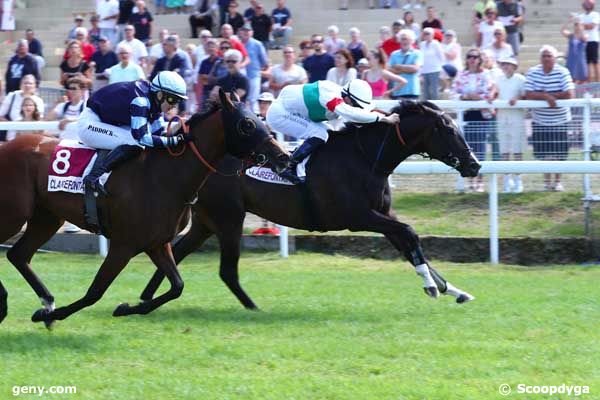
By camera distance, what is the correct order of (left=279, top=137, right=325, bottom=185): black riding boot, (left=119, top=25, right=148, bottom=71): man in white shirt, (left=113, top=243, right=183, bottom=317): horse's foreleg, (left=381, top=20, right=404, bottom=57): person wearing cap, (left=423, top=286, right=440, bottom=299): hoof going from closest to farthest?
(left=113, top=243, right=183, bottom=317): horse's foreleg, (left=423, top=286, right=440, bottom=299): hoof, (left=279, top=137, right=325, bottom=185): black riding boot, (left=381, top=20, right=404, bottom=57): person wearing cap, (left=119, top=25, right=148, bottom=71): man in white shirt

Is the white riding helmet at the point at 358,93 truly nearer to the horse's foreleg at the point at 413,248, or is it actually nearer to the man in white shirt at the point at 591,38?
the horse's foreleg at the point at 413,248

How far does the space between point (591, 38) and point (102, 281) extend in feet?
33.7

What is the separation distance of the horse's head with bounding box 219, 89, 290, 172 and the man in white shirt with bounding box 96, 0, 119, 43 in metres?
11.9

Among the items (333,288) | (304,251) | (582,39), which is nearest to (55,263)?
(304,251)

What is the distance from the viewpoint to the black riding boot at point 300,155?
10.3m

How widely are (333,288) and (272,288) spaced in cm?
58

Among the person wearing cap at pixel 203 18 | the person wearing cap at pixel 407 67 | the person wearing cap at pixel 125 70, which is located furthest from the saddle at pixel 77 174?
the person wearing cap at pixel 203 18

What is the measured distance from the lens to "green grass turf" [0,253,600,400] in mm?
7121

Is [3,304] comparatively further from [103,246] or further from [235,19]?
[235,19]

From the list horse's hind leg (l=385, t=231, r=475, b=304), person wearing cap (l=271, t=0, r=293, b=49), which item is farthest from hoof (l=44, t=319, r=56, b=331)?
person wearing cap (l=271, t=0, r=293, b=49)

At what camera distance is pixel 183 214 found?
9.03 meters
